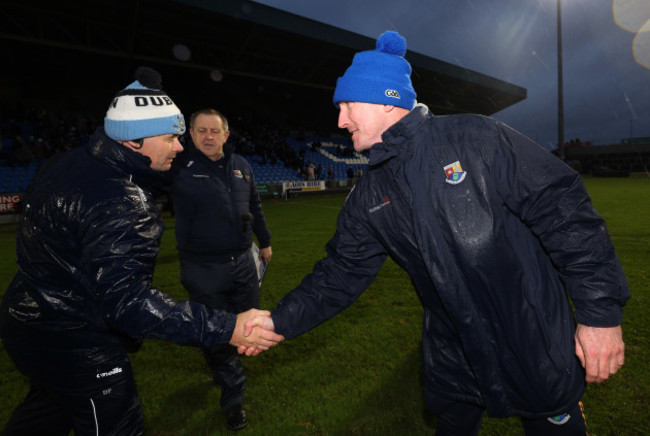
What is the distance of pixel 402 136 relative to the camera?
1643 mm

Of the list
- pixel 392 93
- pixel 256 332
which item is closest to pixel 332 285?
pixel 256 332

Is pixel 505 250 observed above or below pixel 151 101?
below

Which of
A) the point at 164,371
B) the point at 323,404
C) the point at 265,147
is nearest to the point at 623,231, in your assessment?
the point at 323,404

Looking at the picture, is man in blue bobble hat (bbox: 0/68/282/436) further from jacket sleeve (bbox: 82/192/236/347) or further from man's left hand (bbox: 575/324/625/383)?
man's left hand (bbox: 575/324/625/383)

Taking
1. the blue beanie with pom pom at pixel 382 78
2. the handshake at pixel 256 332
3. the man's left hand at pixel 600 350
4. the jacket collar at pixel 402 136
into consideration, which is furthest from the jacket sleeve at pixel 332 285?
the man's left hand at pixel 600 350

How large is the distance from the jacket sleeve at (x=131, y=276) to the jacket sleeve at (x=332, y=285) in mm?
533

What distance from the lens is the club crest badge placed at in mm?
1502

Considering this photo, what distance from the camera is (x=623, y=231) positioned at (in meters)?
9.40

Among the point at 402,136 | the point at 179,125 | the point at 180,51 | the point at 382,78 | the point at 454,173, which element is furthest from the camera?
the point at 180,51

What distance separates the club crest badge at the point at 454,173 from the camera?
4.93 ft

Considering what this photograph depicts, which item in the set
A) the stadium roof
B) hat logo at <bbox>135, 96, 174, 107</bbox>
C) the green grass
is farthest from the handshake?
the stadium roof

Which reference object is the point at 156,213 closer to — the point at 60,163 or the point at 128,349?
the point at 60,163

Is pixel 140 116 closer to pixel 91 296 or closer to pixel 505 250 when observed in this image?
pixel 91 296

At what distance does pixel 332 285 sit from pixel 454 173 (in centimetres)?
99
